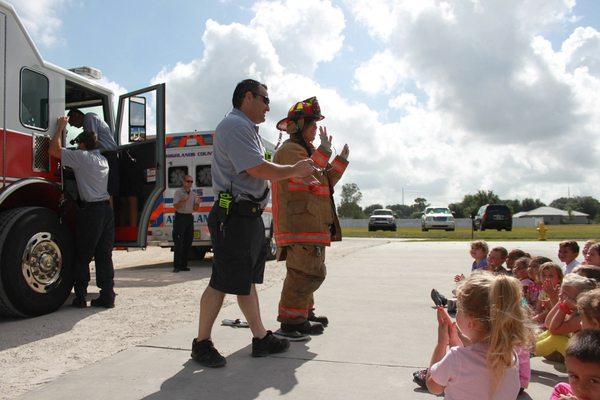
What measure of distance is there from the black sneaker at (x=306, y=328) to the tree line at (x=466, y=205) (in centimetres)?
7050

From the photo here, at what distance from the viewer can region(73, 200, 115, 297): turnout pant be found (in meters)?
5.53

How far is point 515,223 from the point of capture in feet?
193

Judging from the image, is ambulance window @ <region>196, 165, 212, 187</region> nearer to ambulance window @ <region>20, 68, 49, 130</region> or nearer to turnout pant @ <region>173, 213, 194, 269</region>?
turnout pant @ <region>173, 213, 194, 269</region>

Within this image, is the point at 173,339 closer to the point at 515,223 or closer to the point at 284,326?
the point at 284,326

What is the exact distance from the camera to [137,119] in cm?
687

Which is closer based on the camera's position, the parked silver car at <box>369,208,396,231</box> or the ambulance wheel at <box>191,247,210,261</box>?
the ambulance wheel at <box>191,247,210,261</box>

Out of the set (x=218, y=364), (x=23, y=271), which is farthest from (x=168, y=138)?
(x=218, y=364)

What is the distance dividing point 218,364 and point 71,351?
1185 mm

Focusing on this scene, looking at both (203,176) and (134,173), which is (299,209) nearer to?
(134,173)

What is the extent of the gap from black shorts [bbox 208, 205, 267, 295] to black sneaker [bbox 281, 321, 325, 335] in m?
0.85

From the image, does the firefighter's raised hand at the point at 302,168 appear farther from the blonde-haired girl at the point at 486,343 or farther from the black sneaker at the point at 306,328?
the blonde-haired girl at the point at 486,343

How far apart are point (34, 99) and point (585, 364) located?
5.22 metres

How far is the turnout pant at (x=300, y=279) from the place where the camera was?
4.37m

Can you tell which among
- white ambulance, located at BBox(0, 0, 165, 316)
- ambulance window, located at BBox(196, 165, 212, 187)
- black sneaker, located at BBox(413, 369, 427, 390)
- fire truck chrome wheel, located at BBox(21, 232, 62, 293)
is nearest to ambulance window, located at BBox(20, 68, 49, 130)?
white ambulance, located at BBox(0, 0, 165, 316)
